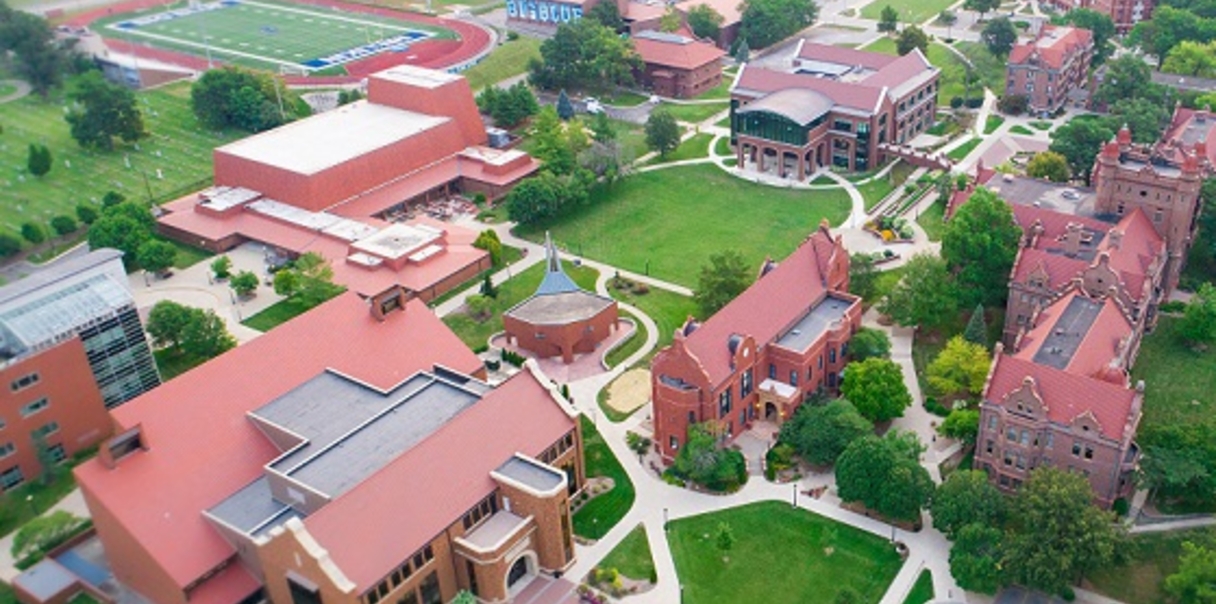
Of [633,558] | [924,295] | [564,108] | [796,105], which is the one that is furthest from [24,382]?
[796,105]

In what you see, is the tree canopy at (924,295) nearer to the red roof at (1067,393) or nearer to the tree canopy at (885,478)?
the red roof at (1067,393)

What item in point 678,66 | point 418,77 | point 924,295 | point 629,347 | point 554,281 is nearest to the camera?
point 924,295

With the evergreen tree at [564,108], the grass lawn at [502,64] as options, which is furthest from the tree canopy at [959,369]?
the grass lawn at [502,64]

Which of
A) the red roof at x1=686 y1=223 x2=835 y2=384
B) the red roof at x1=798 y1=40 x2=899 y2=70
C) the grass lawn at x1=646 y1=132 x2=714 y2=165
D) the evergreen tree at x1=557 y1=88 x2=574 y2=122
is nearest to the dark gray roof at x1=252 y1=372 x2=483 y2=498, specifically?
the red roof at x1=686 y1=223 x2=835 y2=384

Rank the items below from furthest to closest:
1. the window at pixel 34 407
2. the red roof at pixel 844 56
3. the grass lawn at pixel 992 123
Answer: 1. the red roof at pixel 844 56
2. the grass lawn at pixel 992 123
3. the window at pixel 34 407

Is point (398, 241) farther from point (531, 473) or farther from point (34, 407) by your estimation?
point (531, 473)

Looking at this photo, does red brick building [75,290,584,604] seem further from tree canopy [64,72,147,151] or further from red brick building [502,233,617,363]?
tree canopy [64,72,147,151]
